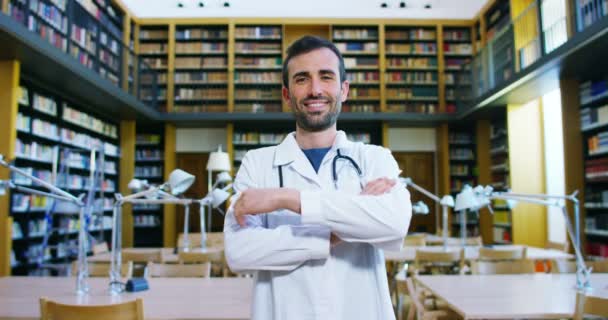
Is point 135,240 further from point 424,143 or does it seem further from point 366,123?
point 424,143

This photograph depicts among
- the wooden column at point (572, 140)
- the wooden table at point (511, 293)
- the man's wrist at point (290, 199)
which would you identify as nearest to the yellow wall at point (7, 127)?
the wooden table at point (511, 293)

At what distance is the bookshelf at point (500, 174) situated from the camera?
848cm

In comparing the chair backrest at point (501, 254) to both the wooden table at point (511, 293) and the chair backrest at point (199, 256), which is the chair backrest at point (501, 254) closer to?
the wooden table at point (511, 293)

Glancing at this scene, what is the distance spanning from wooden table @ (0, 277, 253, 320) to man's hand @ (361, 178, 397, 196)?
4.15 feet

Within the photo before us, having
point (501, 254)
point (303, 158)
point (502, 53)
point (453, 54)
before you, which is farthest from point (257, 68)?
point (303, 158)

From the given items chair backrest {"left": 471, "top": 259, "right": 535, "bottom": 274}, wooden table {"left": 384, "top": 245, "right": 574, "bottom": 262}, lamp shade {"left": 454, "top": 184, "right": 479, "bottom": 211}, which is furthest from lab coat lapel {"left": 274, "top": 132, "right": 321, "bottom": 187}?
wooden table {"left": 384, "top": 245, "right": 574, "bottom": 262}

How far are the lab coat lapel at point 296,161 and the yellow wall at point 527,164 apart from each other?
7.54 m

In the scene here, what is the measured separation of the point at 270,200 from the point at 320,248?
140 millimetres

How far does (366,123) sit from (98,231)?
5.44 metres

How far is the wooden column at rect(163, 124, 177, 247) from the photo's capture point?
9.45 m

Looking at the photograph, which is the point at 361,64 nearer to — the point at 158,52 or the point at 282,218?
the point at 158,52

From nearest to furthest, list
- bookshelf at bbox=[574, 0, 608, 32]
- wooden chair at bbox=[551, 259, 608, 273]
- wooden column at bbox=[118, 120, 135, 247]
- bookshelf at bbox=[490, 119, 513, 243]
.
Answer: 1. wooden chair at bbox=[551, 259, 608, 273]
2. bookshelf at bbox=[574, 0, 608, 32]
3. bookshelf at bbox=[490, 119, 513, 243]
4. wooden column at bbox=[118, 120, 135, 247]

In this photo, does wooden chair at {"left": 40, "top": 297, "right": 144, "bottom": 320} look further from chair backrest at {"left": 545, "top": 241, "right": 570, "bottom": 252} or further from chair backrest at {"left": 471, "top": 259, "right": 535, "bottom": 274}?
chair backrest at {"left": 545, "top": 241, "right": 570, "bottom": 252}

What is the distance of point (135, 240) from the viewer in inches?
384
